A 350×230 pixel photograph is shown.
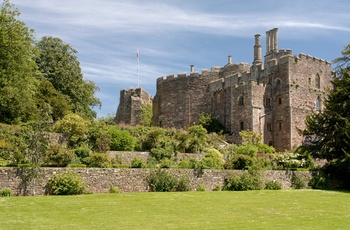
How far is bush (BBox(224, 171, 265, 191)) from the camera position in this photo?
80.4 ft

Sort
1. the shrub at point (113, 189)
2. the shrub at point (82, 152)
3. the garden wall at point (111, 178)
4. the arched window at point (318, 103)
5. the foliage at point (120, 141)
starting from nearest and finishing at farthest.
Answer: the garden wall at point (111, 178)
the shrub at point (113, 189)
the shrub at point (82, 152)
the foliage at point (120, 141)
the arched window at point (318, 103)

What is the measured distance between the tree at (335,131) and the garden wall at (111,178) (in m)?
3.11

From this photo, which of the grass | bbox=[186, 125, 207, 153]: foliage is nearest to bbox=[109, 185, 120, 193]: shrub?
the grass

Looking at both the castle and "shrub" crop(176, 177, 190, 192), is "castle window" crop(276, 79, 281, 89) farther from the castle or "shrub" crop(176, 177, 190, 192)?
"shrub" crop(176, 177, 190, 192)

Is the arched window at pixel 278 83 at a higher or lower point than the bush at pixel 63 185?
higher

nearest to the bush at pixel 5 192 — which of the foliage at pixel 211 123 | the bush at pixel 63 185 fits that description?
the bush at pixel 63 185

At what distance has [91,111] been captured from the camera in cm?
4756

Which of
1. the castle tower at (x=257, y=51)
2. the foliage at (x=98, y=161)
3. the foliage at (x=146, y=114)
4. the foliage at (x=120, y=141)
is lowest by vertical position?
the foliage at (x=98, y=161)

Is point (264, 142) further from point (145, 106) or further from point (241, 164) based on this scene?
point (145, 106)

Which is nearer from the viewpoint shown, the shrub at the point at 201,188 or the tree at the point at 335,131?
the shrub at the point at 201,188

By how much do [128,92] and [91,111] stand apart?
9.73 m

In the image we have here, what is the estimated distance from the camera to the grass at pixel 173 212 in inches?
508

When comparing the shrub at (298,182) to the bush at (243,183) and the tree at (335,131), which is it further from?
the bush at (243,183)

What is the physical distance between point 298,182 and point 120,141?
12.3m
